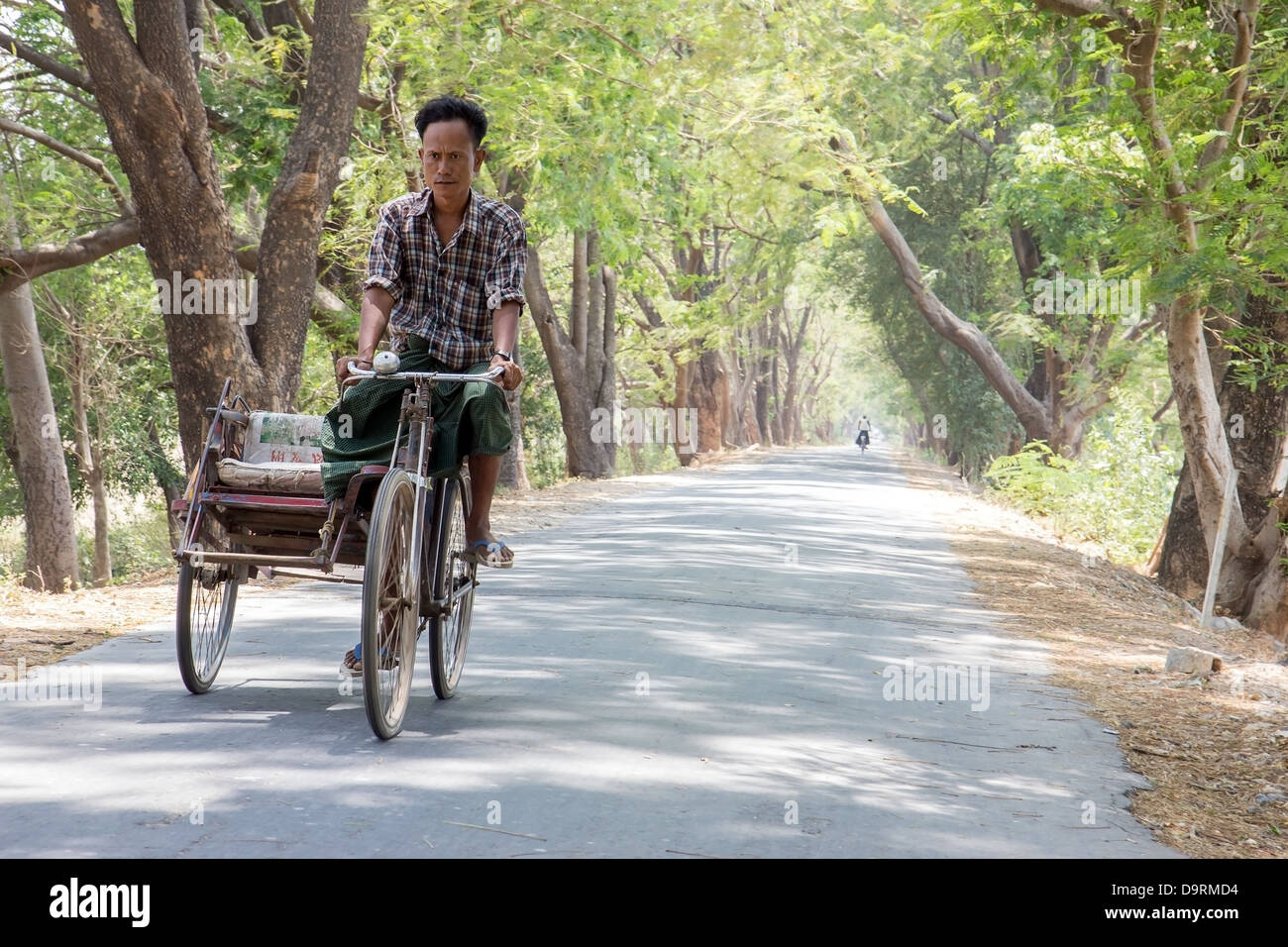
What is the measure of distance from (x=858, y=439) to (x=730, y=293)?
82.4 feet

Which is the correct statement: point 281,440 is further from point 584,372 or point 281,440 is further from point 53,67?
point 584,372

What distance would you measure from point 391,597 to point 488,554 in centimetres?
65

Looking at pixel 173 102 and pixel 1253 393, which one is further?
pixel 1253 393

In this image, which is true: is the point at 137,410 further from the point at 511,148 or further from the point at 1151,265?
the point at 1151,265

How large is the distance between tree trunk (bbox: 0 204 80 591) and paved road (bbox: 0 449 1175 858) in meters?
10.2

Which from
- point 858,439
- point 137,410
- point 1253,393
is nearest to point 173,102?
point 1253,393

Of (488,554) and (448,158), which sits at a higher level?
(448,158)

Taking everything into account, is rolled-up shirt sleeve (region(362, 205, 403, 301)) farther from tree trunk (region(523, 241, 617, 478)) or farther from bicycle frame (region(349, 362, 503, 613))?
tree trunk (region(523, 241, 617, 478))

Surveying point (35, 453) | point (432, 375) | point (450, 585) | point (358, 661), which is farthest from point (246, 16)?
point (358, 661)

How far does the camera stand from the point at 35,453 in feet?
60.6

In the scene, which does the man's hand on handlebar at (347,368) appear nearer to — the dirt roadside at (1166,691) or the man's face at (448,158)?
the man's face at (448,158)
